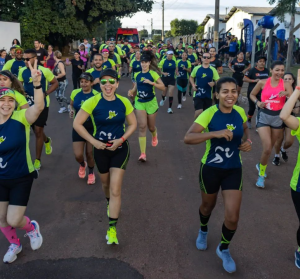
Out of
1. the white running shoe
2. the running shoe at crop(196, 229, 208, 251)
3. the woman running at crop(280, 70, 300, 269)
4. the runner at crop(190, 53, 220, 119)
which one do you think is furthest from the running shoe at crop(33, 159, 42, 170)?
the white running shoe

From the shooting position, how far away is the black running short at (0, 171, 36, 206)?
150 inches

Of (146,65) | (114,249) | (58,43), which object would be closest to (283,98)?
(146,65)

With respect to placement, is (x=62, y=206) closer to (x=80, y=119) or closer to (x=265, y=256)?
(x=80, y=119)

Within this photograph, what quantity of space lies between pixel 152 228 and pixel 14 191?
72.4 inches

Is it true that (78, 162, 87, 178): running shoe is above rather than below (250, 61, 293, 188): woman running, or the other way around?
below

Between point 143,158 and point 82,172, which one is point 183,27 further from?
point 82,172

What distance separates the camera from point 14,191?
3.83m

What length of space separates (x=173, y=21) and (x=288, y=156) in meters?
76.5

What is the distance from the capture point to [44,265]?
3916 mm

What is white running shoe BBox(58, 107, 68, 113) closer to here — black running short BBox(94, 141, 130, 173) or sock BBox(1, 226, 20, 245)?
black running short BBox(94, 141, 130, 173)

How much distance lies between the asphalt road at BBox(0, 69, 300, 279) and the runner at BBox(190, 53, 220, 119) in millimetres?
2159

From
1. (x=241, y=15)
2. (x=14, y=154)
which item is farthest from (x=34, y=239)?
(x=241, y=15)

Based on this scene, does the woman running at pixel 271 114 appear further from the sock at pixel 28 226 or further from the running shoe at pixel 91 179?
the sock at pixel 28 226

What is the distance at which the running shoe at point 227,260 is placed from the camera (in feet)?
12.3
